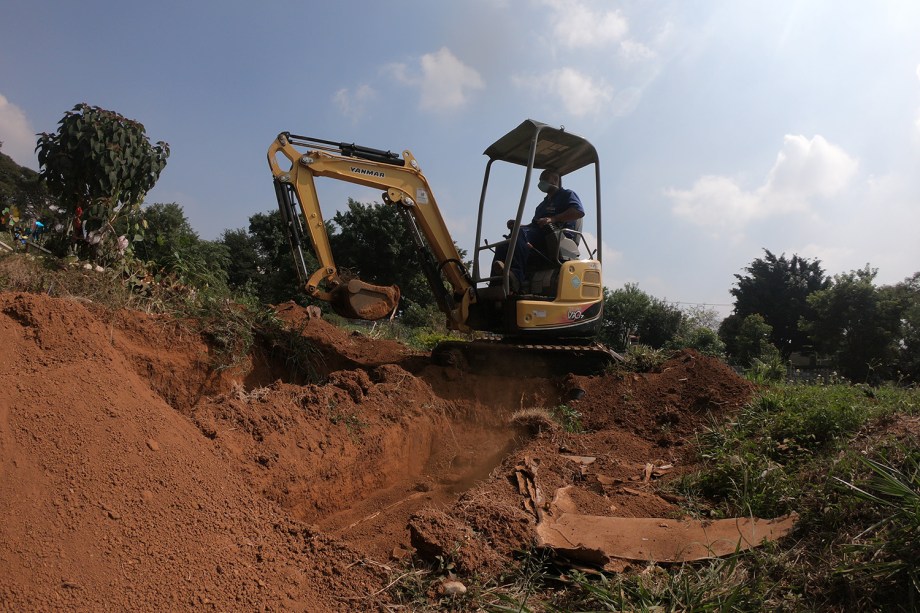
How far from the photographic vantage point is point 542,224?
7664 millimetres

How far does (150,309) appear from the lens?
6.09 metres

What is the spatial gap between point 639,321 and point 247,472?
2932 cm

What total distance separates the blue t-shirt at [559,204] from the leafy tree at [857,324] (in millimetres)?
20878

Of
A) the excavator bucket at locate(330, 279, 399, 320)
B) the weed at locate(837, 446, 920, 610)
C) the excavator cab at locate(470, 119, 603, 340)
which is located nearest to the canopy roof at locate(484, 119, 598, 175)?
the excavator cab at locate(470, 119, 603, 340)

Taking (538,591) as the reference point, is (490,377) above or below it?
above

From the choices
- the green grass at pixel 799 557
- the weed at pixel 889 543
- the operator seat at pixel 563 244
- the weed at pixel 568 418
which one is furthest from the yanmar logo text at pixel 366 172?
the weed at pixel 889 543

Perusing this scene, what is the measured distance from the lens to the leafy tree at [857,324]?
23922 millimetres

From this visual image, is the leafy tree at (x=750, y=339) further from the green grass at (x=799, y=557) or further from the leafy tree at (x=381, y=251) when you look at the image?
the green grass at (x=799, y=557)

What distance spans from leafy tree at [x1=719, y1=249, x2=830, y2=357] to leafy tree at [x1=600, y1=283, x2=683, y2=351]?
5.02 meters

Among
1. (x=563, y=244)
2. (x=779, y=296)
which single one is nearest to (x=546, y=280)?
(x=563, y=244)

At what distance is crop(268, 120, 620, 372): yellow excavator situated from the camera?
278 inches

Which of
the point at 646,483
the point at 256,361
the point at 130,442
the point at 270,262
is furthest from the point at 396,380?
the point at 270,262

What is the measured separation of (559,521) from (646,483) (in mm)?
1210

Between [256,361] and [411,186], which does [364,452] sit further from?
[411,186]
